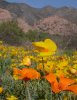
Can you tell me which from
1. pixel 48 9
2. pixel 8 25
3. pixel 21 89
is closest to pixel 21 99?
pixel 21 89

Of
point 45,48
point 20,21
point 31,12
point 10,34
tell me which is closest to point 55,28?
point 45,48

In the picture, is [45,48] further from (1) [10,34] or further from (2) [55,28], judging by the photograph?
(1) [10,34]

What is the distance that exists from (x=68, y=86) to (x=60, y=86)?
46 millimetres

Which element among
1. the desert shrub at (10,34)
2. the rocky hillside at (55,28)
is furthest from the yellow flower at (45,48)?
the desert shrub at (10,34)

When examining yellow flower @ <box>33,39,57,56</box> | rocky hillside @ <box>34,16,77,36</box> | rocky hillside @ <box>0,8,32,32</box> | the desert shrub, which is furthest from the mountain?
yellow flower @ <box>33,39,57,56</box>

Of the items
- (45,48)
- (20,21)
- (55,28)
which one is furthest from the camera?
(20,21)

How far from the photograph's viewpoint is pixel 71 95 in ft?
8.14

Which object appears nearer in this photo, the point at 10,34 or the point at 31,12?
the point at 10,34

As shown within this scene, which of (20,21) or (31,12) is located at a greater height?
(20,21)

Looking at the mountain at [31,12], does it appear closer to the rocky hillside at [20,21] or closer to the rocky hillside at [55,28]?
the rocky hillside at [20,21]

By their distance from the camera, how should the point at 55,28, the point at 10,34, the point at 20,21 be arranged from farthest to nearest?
the point at 20,21 → the point at 10,34 → the point at 55,28

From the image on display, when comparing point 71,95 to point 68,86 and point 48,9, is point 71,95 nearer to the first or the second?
point 68,86

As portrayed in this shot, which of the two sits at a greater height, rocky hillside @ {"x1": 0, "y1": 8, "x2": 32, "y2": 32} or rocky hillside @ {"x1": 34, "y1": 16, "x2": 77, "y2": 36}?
rocky hillside @ {"x1": 34, "y1": 16, "x2": 77, "y2": 36}

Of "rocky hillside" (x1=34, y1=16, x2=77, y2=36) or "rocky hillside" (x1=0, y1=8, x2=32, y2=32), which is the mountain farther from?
"rocky hillside" (x1=34, y1=16, x2=77, y2=36)
